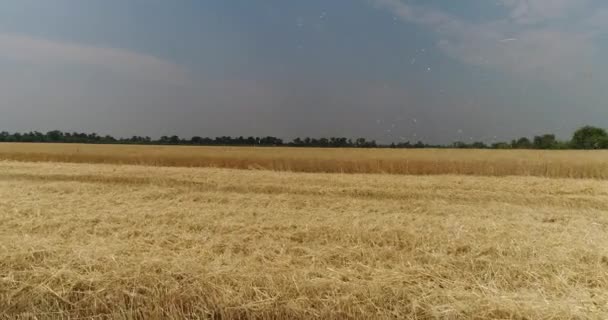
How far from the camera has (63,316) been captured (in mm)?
2777

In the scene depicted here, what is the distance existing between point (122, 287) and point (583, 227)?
6.87 metres

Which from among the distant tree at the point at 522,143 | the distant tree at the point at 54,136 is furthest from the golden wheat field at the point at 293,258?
the distant tree at the point at 54,136

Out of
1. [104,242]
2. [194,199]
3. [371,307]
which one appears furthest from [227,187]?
[371,307]

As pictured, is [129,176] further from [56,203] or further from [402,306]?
[402,306]

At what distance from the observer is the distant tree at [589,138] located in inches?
1670

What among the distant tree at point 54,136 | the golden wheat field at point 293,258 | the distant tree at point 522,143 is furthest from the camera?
the distant tree at point 54,136

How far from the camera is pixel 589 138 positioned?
44281 millimetres

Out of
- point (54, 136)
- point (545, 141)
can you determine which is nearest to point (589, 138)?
point (545, 141)

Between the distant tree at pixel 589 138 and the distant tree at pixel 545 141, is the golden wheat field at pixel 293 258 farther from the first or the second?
the distant tree at pixel 589 138

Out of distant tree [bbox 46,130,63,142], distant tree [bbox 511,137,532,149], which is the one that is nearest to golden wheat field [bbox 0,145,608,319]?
distant tree [bbox 511,137,532,149]

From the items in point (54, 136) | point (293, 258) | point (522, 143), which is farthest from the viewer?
point (54, 136)

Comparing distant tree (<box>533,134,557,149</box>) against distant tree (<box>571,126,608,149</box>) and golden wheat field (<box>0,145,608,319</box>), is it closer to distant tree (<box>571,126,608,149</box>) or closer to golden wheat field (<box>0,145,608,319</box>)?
distant tree (<box>571,126,608,149</box>)

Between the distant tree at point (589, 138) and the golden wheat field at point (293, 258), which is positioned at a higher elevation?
the distant tree at point (589, 138)

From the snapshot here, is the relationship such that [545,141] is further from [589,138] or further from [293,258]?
[293,258]
